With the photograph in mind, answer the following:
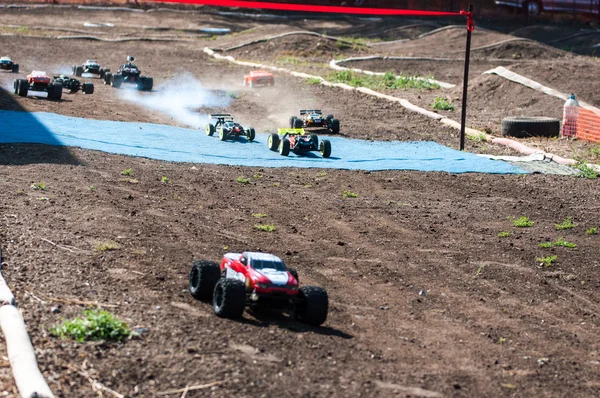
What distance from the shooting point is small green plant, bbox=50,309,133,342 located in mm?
9750

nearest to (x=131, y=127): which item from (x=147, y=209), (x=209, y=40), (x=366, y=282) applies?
(x=147, y=209)

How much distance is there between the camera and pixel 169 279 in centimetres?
1216

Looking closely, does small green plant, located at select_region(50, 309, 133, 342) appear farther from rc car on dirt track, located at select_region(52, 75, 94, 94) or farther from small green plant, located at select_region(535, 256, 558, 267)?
rc car on dirt track, located at select_region(52, 75, 94, 94)

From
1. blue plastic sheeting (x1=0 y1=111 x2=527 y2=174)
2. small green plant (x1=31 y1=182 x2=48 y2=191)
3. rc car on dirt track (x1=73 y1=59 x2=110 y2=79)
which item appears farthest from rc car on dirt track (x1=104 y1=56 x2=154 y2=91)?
small green plant (x1=31 y1=182 x2=48 y2=191)

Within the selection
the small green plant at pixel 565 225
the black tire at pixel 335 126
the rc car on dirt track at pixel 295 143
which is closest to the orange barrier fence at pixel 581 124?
the black tire at pixel 335 126

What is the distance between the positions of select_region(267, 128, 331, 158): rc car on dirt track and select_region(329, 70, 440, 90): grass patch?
1286 centimetres

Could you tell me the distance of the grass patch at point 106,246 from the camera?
1312 cm

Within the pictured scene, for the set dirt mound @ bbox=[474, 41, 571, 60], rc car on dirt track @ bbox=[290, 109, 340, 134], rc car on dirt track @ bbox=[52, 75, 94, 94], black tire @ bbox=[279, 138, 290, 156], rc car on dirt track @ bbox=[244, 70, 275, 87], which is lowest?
black tire @ bbox=[279, 138, 290, 156]

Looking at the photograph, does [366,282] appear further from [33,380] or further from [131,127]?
[131,127]

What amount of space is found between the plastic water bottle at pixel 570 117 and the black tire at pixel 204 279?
17.9 m

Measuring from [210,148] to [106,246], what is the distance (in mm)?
10587

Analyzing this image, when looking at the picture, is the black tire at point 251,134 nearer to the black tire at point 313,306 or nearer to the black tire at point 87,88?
the black tire at point 87,88

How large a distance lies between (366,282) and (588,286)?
3.61 metres

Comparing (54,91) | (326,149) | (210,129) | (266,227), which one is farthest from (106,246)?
(54,91)
